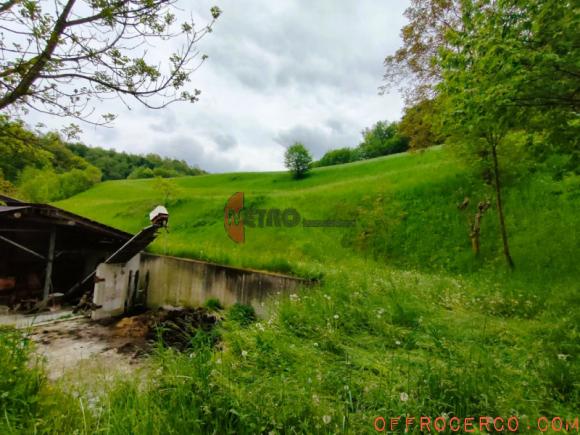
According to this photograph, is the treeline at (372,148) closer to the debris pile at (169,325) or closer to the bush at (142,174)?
the bush at (142,174)

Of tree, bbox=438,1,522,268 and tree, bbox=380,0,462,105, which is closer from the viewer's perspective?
tree, bbox=438,1,522,268

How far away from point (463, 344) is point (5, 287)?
→ 450 inches

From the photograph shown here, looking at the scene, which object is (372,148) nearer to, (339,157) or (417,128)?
(339,157)

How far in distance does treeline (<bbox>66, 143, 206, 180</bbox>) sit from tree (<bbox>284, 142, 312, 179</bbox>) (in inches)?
1129

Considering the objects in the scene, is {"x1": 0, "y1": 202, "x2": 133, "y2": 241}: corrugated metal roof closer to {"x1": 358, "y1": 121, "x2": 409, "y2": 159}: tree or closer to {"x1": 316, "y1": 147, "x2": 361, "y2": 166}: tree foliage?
{"x1": 358, "y1": 121, "x2": 409, "y2": 159}: tree

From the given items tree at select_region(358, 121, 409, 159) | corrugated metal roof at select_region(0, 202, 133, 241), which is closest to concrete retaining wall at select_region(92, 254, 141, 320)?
corrugated metal roof at select_region(0, 202, 133, 241)

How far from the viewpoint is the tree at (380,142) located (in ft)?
143

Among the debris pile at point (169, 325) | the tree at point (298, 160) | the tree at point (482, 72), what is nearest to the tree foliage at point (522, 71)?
the tree at point (482, 72)

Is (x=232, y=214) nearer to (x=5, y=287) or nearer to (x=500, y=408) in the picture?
(x=5, y=287)

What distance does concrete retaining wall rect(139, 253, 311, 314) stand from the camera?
249 inches

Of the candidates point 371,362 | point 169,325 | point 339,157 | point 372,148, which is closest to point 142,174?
point 339,157

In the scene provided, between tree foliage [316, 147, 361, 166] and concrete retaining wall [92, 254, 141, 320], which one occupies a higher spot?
tree foliage [316, 147, 361, 166]

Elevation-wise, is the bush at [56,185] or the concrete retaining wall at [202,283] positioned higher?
the bush at [56,185]

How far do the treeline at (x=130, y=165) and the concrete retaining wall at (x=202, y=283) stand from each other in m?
44.7
